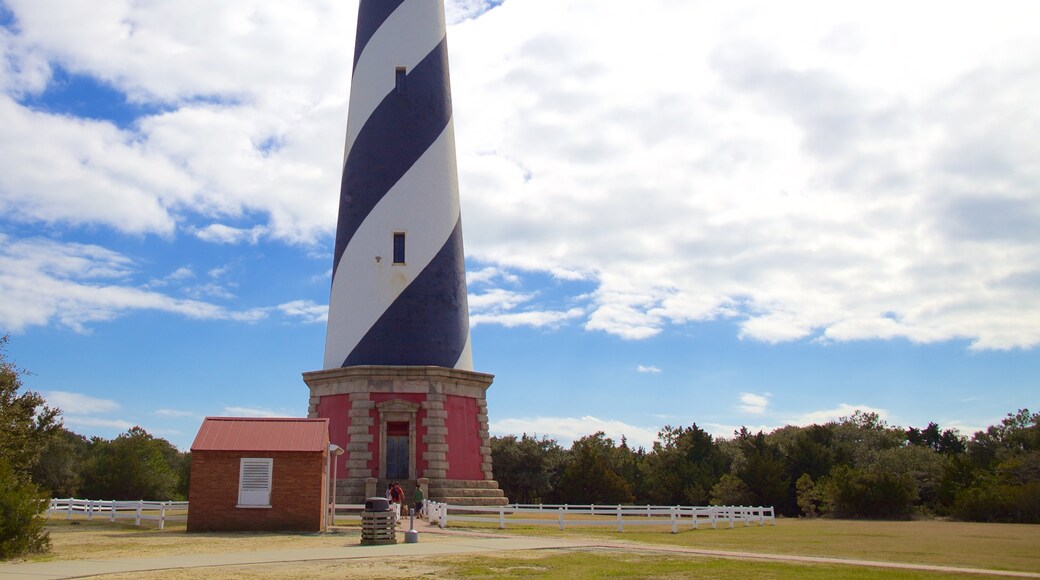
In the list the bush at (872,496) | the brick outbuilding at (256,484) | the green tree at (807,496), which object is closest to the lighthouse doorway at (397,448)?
the brick outbuilding at (256,484)

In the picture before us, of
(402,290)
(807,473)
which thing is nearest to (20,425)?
(402,290)

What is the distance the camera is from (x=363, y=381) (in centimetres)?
2512

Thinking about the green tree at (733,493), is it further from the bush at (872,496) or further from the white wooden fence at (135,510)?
the white wooden fence at (135,510)

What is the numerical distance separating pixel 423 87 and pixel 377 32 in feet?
7.72

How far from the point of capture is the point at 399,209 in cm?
2670

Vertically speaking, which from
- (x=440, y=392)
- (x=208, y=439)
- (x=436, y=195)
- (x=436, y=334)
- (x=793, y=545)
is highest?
(x=436, y=195)

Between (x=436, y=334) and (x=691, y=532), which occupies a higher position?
(x=436, y=334)

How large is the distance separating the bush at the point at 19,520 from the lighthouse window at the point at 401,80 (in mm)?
17088

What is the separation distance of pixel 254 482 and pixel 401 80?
13937 millimetres

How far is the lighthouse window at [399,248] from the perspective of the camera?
26484 millimetres

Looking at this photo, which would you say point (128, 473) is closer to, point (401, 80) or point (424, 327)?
point (424, 327)

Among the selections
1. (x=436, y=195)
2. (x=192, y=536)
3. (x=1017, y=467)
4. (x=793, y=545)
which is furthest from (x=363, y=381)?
(x=1017, y=467)

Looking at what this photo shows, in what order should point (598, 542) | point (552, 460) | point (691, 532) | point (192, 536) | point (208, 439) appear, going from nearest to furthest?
point (598, 542) < point (192, 536) < point (208, 439) < point (691, 532) < point (552, 460)

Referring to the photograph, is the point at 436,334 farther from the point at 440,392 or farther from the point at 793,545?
the point at 793,545
